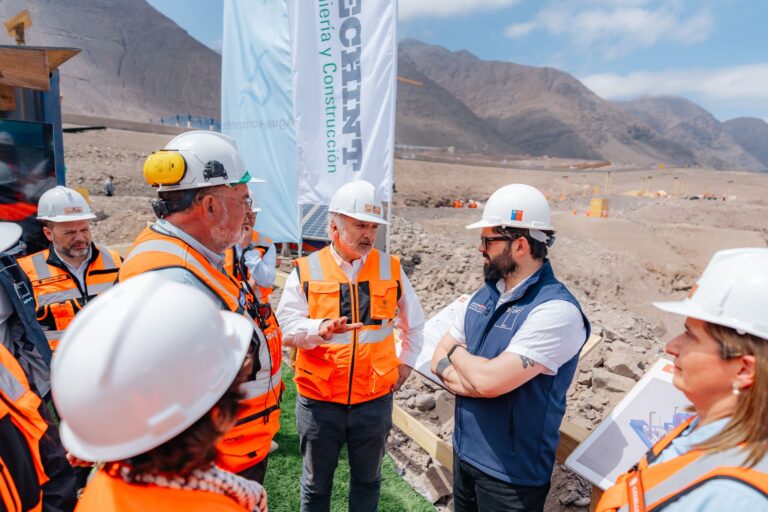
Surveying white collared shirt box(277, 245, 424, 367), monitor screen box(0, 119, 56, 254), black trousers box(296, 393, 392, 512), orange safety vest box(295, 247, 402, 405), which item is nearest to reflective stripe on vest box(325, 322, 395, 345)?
orange safety vest box(295, 247, 402, 405)

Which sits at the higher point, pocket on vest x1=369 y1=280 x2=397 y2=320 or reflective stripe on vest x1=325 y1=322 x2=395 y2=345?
pocket on vest x1=369 y1=280 x2=397 y2=320

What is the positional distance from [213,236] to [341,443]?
1.59m

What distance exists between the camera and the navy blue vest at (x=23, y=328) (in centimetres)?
270

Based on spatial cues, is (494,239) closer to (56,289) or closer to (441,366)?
(441,366)

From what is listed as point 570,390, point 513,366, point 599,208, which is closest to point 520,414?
point 513,366

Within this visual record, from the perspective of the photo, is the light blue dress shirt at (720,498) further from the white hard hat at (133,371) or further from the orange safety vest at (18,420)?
the orange safety vest at (18,420)

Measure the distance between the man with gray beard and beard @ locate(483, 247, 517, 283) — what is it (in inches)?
47.9

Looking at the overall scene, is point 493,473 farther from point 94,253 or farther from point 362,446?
point 94,253

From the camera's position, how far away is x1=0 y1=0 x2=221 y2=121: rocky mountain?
7200 centimetres

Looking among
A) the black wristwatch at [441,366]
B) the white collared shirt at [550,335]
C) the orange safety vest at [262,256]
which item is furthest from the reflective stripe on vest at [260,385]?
the orange safety vest at [262,256]

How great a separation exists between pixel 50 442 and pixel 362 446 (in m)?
1.66

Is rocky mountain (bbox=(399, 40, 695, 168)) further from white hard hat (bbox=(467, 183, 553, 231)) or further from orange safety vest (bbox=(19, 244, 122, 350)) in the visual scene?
orange safety vest (bbox=(19, 244, 122, 350))

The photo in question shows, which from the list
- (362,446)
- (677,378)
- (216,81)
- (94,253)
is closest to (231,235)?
(362,446)

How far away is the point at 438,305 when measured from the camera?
7.80m
